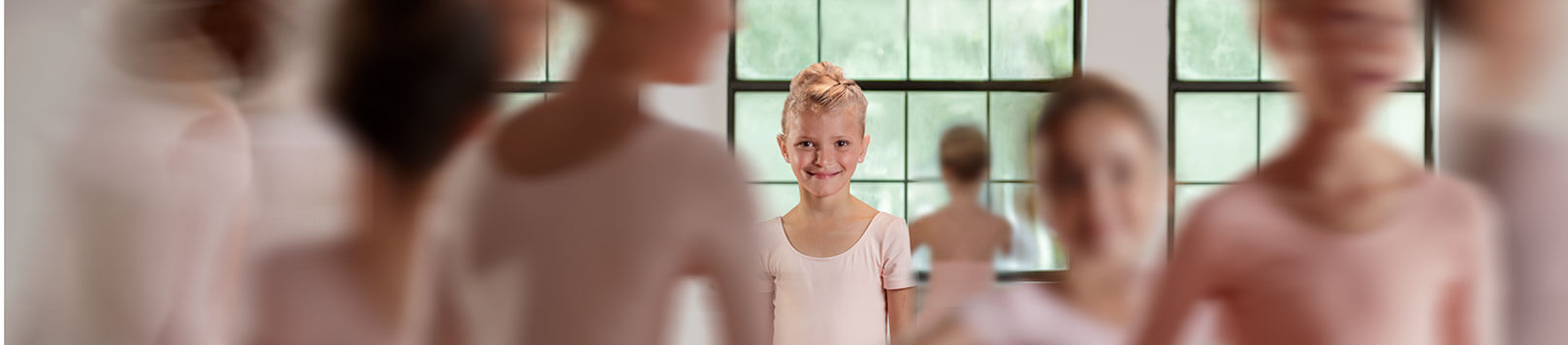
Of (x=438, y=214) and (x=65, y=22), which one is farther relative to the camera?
(x=65, y=22)

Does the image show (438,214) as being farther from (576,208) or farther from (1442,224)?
(1442,224)

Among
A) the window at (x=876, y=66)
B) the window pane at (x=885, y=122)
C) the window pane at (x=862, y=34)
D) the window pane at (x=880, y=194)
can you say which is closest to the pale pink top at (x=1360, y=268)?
the window at (x=876, y=66)

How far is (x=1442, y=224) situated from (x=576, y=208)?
1.20 feet

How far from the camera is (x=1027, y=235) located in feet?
1.95

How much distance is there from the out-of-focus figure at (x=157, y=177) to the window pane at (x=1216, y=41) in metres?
0.49

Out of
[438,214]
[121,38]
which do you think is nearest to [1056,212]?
[438,214]

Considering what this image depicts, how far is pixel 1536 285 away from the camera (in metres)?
0.46

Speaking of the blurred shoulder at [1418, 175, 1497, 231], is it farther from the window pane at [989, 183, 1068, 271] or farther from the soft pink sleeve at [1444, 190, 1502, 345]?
the window pane at [989, 183, 1068, 271]

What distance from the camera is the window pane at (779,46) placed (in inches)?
126

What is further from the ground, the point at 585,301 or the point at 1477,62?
the point at 1477,62

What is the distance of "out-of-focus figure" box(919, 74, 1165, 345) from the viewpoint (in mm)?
514

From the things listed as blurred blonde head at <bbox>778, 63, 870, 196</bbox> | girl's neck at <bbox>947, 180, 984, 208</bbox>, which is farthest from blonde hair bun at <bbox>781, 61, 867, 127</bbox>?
girl's neck at <bbox>947, 180, 984, 208</bbox>

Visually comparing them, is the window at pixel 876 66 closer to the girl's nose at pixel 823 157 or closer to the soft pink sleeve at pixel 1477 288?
the girl's nose at pixel 823 157

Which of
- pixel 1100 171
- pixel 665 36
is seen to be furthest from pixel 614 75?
pixel 1100 171
